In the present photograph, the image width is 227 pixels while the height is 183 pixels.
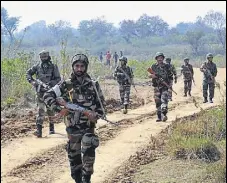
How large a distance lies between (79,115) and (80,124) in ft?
0.47

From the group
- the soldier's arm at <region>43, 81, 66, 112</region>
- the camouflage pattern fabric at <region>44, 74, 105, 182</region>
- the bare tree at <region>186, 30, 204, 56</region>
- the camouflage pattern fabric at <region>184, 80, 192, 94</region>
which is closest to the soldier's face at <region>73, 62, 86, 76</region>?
the camouflage pattern fabric at <region>44, 74, 105, 182</region>

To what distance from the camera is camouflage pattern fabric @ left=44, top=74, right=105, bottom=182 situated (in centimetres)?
653

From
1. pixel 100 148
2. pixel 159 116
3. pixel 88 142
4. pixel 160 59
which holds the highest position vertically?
pixel 160 59

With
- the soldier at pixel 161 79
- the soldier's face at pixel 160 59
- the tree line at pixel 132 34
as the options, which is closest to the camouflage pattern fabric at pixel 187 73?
the soldier at pixel 161 79


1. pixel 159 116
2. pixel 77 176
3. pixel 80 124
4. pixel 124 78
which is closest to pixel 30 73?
pixel 159 116

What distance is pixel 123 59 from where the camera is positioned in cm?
1460

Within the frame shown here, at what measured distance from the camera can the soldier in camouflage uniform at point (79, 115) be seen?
6.53m

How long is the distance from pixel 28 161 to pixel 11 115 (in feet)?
19.2

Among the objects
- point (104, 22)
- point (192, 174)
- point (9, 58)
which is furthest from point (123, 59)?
point (104, 22)

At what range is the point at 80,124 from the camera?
6582mm

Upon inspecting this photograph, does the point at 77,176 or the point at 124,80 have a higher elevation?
the point at 124,80

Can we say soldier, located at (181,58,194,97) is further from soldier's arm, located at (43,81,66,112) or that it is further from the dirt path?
soldier's arm, located at (43,81,66,112)

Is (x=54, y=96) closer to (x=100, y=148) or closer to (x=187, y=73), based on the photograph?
(x=100, y=148)

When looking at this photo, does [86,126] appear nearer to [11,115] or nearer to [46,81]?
[46,81]
